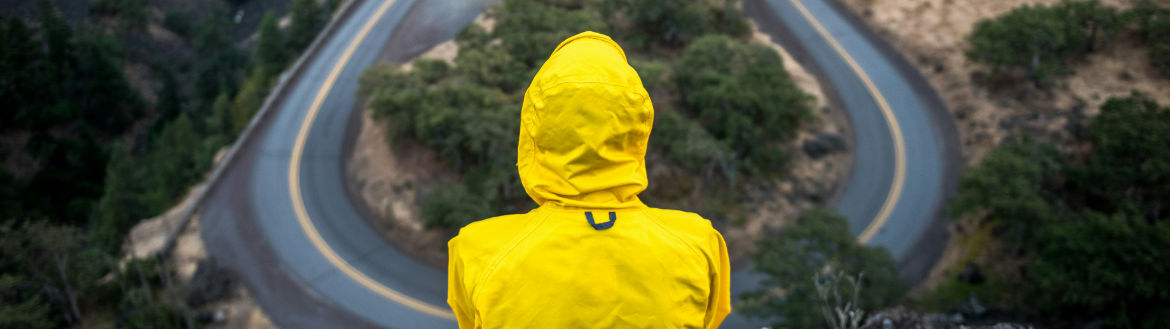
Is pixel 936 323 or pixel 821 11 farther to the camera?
pixel 821 11

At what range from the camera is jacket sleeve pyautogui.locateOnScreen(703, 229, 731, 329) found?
2.83 m

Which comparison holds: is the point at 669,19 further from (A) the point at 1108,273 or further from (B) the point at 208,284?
(B) the point at 208,284

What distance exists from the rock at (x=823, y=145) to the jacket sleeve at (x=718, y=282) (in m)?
22.4

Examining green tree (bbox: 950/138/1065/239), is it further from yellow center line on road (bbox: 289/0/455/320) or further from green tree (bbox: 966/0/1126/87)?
yellow center line on road (bbox: 289/0/455/320)

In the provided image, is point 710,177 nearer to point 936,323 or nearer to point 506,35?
point 506,35

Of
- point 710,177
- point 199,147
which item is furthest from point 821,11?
point 199,147

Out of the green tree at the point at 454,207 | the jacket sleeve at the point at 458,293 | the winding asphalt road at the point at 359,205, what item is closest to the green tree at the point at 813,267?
the winding asphalt road at the point at 359,205

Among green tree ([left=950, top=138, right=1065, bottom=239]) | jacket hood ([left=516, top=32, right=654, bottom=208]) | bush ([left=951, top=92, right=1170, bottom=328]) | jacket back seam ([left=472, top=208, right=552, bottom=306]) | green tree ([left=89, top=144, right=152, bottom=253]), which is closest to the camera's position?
jacket hood ([left=516, top=32, right=654, bottom=208])

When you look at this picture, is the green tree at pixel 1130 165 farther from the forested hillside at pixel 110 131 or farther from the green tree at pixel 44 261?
the green tree at pixel 44 261

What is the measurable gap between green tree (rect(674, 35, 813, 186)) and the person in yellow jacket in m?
20.2

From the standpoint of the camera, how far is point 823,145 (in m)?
24.1

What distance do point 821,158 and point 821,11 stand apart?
11.8 m

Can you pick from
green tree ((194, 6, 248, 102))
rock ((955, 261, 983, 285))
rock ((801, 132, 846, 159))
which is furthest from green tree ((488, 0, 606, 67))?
green tree ((194, 6, 248, 102))

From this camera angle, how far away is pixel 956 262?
20234 millimetres
